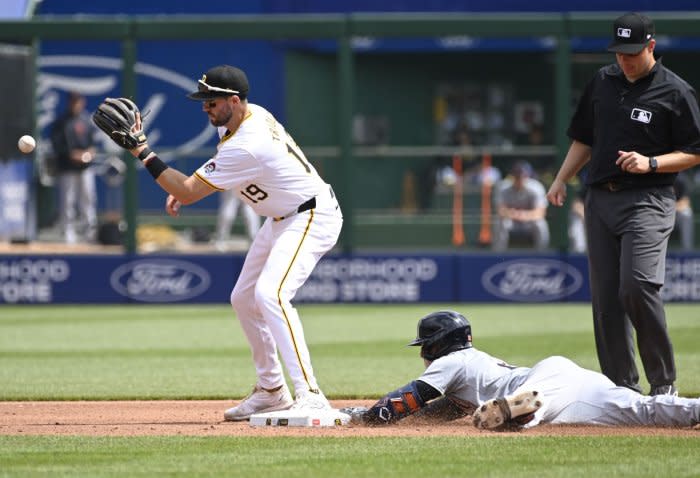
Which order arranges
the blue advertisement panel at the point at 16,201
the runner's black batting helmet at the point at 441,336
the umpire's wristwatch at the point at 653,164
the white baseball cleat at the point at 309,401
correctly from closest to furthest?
the runner's black batting helmet at the point at 441,336 < the white baseball cleat at the point at 309,401 < the umpire's wristwatch at the point at 653,164 < the blue advertisement panel at the point at 16,201

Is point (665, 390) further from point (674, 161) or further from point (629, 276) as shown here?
point (674, 161)

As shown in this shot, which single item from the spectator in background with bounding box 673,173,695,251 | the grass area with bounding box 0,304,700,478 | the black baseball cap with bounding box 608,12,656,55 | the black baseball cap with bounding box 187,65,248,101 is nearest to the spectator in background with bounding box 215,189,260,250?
the grass area with bounding box 0,304,700,478

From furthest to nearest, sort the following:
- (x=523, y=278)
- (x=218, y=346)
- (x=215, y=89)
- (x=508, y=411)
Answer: (x=523, y=278)
(x=218, y=346)
(x=215, y=89)
(x=508, y=411)

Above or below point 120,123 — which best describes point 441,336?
below

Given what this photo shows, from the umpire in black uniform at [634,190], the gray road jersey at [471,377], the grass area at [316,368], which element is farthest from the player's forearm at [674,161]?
the grass area at [316,368]

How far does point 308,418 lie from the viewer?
6754mm

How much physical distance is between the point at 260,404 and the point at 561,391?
178cm

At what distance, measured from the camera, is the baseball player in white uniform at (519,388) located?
6.46 meters

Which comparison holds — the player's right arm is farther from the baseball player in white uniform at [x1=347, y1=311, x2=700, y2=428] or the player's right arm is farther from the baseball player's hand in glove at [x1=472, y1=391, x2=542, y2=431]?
the baseball player's hand in glove at [x1=472, y1=391, x2=542, y2=431]

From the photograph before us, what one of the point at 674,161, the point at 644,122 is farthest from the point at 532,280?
the point at 674,161

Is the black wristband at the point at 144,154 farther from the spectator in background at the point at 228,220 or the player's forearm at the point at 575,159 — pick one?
the spectator in background at the point at 228,220

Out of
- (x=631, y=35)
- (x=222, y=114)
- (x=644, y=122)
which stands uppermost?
(x=631, y=35)

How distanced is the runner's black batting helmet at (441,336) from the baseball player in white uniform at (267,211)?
638mm

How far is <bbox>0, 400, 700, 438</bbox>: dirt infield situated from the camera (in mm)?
6488
